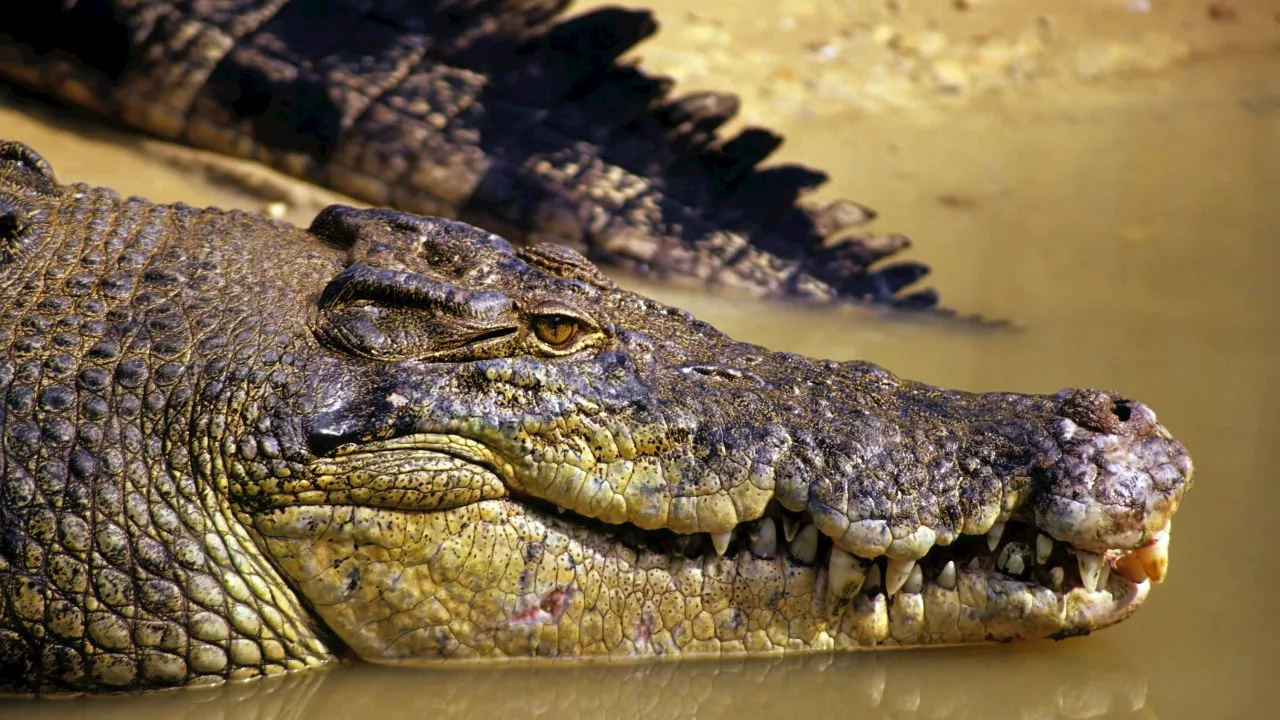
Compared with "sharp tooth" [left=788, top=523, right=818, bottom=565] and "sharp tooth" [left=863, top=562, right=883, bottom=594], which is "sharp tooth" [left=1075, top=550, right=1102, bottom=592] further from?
"sharp tooth" [left=788, top=523, right=818, bottom=565]

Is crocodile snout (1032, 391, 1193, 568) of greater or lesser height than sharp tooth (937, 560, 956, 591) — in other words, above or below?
above

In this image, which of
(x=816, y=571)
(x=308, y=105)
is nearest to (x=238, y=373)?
(x=816, y=571)

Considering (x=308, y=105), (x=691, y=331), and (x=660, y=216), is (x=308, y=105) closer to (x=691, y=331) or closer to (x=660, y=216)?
(x=660, y=216)

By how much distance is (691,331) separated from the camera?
10.1 feet

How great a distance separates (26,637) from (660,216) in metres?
2.94

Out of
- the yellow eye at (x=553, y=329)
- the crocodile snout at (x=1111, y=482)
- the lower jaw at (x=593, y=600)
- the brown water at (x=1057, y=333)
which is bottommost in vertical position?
the brown water at (x=1057, y=333)

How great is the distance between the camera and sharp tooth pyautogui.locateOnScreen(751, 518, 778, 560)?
274cm

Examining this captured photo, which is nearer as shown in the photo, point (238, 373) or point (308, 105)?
point (238, 373)

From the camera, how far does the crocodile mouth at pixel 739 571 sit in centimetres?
268

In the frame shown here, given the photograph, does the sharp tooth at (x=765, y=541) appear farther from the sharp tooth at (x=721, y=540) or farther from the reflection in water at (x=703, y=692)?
the reflection in water at (x=703, y=692)

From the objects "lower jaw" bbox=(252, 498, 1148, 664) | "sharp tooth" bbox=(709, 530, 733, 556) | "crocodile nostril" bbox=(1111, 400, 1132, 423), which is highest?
"crocodile nostril" bbox=(1111, 400, 1132, 423)

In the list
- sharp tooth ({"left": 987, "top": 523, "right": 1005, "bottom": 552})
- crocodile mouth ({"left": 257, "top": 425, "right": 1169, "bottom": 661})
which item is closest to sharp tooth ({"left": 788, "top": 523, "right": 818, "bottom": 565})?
crocodile mouth ({"left": 257, "top": 425, "right": 1169, "bottom": 661})

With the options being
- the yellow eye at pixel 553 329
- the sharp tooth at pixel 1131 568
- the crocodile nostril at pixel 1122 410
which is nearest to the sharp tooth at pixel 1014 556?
the sharp tooth at pixel 1131 568

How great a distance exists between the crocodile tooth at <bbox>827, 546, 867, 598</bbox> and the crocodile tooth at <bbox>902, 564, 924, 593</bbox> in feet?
0.33
